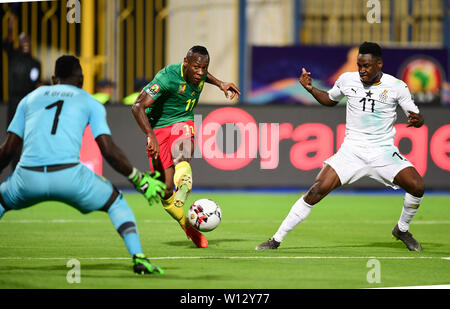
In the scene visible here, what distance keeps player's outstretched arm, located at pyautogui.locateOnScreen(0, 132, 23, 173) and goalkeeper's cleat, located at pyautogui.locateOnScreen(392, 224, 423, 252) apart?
4498 millimetres

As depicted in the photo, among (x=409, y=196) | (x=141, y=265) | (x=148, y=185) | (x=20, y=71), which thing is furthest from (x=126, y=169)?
(x=20, y=71)

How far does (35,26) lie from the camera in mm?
21594

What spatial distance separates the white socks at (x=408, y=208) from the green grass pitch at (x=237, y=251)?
251 millimetres

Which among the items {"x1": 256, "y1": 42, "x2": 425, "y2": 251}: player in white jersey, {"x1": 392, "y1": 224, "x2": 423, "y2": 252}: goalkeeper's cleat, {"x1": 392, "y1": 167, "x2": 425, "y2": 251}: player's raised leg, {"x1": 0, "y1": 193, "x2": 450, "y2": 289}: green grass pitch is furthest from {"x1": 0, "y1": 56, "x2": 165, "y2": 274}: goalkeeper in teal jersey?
{"x1": 392, "y1": 224, "x2": 423, "y2": 252}: goalkeeper's cleat

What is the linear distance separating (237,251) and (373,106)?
7.02ft

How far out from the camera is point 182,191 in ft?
32.2

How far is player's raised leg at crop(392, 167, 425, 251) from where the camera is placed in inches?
382

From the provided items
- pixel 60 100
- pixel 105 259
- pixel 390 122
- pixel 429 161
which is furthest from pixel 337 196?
pixel 60 100

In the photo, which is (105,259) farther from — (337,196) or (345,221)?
(337,196)

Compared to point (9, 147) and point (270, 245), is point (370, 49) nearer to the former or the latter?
point (270, 245)

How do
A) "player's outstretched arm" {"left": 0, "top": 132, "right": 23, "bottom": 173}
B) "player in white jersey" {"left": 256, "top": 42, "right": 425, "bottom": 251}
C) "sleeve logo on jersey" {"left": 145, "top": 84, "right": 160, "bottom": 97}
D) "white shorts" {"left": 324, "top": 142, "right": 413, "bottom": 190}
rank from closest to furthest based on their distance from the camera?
"player's outstretched arm" {"left": 0, "top": 132, "right": 23, "bottom": 173} → "player in white jersey" {"left": 256, "top": 42, "right": 425, "bottom": 251} → "white shorts" {"left": 324, "top": 142, "right": 413, "bottom": 190} → "sleeve logo on jersey" {"left": 145, "top": 84, "right": 160, "bottom": 97}

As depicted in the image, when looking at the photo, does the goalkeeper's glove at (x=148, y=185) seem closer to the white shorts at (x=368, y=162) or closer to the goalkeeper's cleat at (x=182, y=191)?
the goalkeeper's cleat at (x=182, y=191)

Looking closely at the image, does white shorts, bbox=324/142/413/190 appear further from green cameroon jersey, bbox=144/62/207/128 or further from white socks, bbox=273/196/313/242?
green cameroon jersey, bbox=144/62/207/128

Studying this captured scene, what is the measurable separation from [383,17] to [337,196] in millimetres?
8200
